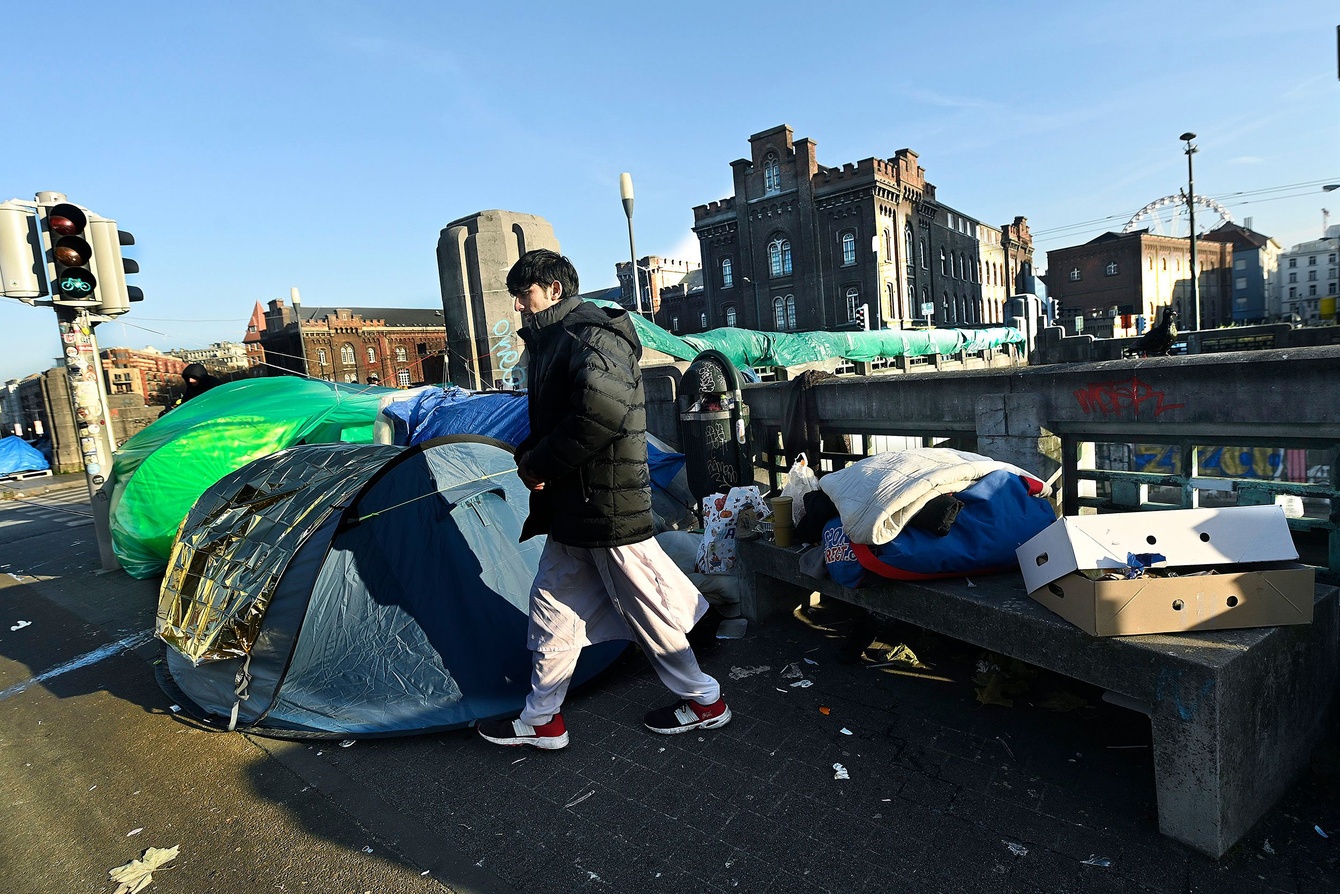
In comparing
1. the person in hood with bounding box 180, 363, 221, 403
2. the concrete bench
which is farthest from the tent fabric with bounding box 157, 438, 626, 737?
the person in hood with bounding box 180, 363, 221, 403

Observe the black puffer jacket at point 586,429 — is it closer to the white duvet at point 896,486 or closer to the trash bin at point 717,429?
the white duvet at point 896,486

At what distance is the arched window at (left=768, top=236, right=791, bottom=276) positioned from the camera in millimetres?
42625

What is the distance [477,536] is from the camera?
4250 millimetres

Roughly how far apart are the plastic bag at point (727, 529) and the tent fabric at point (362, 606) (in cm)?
94

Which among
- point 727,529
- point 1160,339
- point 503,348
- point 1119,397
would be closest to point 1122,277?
point 1160,339

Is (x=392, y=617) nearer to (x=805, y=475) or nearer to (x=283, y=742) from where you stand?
(x=283, y=742)

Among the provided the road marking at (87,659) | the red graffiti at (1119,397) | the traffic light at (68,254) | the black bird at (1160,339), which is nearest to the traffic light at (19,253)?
the traffic light at (68,254)

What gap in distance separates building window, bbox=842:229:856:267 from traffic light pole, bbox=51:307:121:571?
38091 millimetres

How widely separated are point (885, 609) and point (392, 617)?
266cm

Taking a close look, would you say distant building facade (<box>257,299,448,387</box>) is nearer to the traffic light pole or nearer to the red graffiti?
the traffic light pole

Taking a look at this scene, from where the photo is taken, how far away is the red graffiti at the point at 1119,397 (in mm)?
3977

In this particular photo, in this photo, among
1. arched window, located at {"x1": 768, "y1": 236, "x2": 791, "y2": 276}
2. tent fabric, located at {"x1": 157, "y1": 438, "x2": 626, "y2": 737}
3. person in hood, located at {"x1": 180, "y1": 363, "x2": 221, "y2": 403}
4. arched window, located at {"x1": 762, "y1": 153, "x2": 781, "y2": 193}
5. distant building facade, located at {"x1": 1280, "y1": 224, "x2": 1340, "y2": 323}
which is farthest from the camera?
distant building facade, located at {"x1": 1280, "y1": 224, "x2": 1340, "y2": 323}

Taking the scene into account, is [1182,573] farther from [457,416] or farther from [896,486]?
[457,416]

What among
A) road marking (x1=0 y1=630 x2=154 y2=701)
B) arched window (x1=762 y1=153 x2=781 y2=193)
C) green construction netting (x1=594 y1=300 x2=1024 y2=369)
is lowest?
road marking (x1=0 y1=630 x2=154 y2=701)
